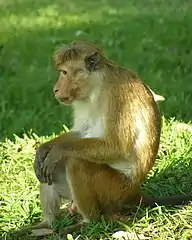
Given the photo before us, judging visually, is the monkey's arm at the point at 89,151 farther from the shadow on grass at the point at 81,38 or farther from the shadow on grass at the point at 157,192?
the shadow on grass at the point at 81,38

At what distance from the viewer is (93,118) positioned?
448cm

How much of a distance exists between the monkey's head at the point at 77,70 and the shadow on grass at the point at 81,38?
2.30 metres

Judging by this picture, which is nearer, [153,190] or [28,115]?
[153,190]

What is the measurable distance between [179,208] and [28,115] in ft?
10.2

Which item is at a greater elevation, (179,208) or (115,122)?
(115,122)

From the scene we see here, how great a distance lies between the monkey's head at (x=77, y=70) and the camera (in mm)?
4410

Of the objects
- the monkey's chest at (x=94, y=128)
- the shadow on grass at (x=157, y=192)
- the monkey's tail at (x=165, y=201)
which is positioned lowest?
the shadow on grass at (x=157, y=192)

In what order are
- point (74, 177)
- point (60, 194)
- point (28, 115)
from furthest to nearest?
point (28, 115), point (60, 194), point (74, 177)

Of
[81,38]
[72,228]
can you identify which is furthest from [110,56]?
Result: [72,228]

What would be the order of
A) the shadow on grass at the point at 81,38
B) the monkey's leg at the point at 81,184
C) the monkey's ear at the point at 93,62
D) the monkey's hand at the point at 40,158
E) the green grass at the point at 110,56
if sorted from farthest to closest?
1. the shadow on grass at the point at 81,38
2. the green grass at the point at 110,56
3. the monkey's hand at the point at 40,158
4. the monkey's ear at the point at 93,62
5. the monkey's leg at the point at 81,184

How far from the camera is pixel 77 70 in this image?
446 centimetres

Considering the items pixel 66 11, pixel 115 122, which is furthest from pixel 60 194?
pixel 66 11

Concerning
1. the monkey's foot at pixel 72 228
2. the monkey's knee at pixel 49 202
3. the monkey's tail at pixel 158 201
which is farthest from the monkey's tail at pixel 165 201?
the monkey's knee at pixel 49 202

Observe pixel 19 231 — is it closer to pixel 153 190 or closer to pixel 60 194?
pixel 60 194
